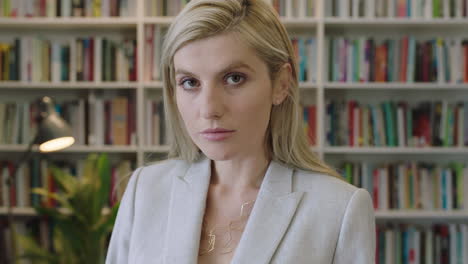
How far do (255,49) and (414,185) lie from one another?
2512 millimetres

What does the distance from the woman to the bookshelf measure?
6.23ft

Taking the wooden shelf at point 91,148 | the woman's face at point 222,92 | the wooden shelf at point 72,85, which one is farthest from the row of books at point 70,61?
the woman's face at point 222,92

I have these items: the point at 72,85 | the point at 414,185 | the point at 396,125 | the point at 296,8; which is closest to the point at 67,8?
the point at 72,85

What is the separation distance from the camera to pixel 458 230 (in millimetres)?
3297

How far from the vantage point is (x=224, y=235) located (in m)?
1.14

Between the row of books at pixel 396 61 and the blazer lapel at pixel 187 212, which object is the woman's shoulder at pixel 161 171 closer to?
the blazer lapel at pixel 187 212

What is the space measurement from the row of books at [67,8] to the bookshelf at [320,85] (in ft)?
0.19

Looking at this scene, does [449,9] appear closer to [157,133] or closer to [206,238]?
[157,133]

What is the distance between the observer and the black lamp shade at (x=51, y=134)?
2.58 meters

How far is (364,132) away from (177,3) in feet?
4.26

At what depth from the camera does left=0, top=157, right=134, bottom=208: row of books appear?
3.27 meters

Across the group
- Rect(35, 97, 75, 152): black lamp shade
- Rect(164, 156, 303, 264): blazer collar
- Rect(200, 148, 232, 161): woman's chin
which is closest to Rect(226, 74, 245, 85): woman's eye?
Rect(200, 148, 232, 161): woman's chin

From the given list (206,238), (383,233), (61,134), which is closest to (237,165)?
(206,238)

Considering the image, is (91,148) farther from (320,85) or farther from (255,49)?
(255,49)
